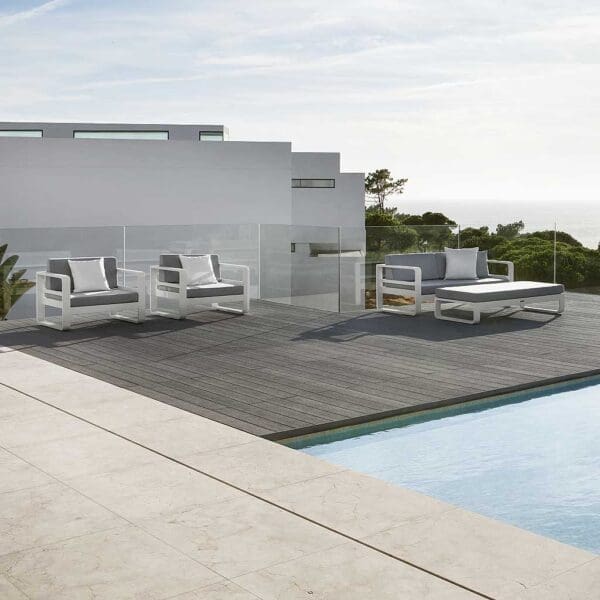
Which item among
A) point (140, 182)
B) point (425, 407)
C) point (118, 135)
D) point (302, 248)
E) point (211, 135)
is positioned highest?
point (211, 135)

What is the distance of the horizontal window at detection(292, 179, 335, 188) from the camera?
25984 millimetres

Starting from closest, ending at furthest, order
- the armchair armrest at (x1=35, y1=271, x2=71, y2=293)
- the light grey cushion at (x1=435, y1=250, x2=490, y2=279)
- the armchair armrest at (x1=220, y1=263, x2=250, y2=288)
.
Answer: the armchair armrest at (x1=35, y1=271, x2=71, y2=293), the armchair armrest at (x1=220, y1=263, x2=250, y2=288), the light grey cushion at (x1=435, y1=250, x2=490, y2=279)

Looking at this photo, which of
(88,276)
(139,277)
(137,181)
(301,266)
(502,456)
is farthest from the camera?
(137,181)

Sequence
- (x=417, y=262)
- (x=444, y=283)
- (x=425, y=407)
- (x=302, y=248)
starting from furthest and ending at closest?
(x=302, y=248) < (x=417, y=262) < (x=444, y=283) < (x=425, y=407)

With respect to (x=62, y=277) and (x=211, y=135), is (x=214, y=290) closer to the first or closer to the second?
(x=62, y=277)

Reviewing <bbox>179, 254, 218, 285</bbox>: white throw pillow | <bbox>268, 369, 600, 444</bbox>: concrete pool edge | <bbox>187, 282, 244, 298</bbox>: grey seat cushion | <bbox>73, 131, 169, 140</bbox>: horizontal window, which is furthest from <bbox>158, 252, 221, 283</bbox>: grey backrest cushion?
<bbox>73, 131, 169, 140</bbox>: horizontal window

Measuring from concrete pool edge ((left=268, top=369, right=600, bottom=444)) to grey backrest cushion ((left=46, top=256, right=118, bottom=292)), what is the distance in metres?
4.76

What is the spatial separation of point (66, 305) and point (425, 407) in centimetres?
453

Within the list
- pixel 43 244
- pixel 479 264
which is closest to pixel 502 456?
pixel 479 264

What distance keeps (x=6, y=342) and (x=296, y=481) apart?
16.3 feet

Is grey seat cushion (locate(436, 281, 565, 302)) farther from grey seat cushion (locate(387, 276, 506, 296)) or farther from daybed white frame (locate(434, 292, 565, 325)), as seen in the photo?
grey seat cushion (locate(387, 276, 506, 296))

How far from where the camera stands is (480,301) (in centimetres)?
939

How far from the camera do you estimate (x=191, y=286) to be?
10102 mm

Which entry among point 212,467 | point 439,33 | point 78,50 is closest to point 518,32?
point 439,33
